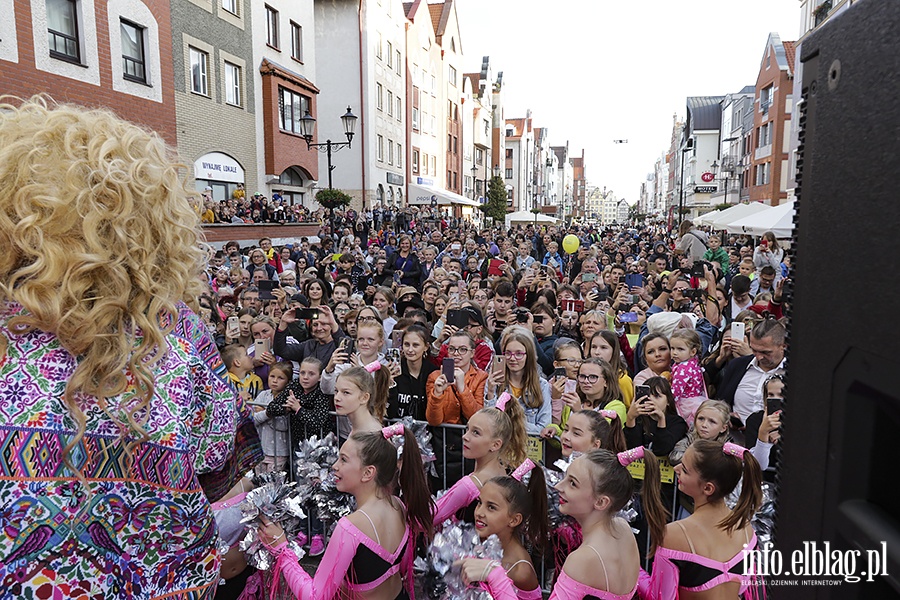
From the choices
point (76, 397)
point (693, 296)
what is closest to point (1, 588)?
point (76, 397)

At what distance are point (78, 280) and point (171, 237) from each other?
23 centimetres

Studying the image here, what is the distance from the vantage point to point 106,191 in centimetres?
131

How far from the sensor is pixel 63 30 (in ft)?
43.1

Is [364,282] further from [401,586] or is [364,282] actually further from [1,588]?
[1,588]

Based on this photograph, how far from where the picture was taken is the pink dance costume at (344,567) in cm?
262

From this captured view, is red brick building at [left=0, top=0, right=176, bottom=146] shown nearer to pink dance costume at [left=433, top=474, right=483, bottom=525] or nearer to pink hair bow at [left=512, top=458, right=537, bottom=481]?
pink dance costume at [left=433, top=474, right=483, bottom=525]

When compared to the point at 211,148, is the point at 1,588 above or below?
below

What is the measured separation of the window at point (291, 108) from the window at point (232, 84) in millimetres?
1960

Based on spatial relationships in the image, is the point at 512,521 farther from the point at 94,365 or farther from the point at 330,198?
the point at 330,198

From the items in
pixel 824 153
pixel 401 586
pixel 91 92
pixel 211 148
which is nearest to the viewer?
pixel 824 153

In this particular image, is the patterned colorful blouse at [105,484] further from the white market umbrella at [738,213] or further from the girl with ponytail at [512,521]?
the white market umbrella at [738,213]

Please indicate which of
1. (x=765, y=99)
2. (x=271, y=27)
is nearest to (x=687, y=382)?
(x=271, y=27)

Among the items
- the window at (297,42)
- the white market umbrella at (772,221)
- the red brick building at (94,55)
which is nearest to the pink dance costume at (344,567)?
the red brick building at (94,55)

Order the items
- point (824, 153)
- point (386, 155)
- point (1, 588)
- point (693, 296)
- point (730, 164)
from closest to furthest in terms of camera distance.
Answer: point (824, 153) → point (1, 588) → point (693, 296) → point (386, 155) → point (730, 164)
